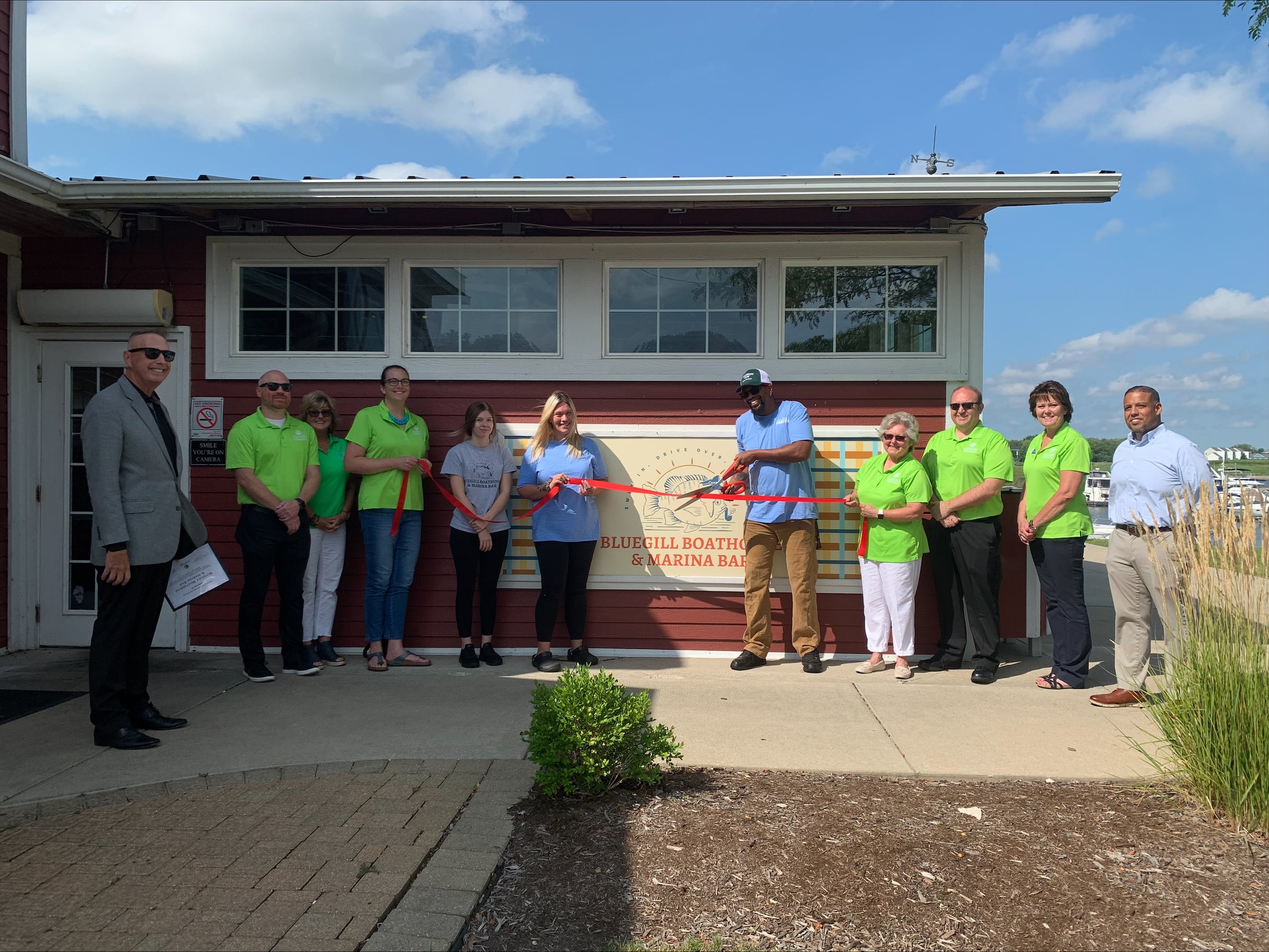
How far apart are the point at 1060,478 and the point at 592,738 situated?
Answer: 361cm

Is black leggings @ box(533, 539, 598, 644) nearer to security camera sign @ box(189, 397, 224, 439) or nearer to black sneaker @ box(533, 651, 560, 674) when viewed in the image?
black sneaker @ box(533, 651, 560, 674)

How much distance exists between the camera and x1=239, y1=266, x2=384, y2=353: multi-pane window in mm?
6543

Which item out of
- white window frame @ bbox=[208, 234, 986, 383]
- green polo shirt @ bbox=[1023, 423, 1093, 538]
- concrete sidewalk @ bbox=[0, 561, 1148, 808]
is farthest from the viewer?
white window frame @ bbox=[208, 234, 986, 383]

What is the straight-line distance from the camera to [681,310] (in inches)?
254

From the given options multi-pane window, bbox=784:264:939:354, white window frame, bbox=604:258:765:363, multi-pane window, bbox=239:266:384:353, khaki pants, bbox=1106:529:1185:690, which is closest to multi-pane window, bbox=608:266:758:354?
white window frame, bbox=604:258:765:363

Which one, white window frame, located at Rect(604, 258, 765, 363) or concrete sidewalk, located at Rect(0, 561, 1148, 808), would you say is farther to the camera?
white window frame, located at Rect(604, 258, 765, 363)

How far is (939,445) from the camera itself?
19.2 feet

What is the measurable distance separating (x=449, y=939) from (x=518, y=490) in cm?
367

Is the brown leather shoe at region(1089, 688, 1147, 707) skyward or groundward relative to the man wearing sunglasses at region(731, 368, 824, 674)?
groundward

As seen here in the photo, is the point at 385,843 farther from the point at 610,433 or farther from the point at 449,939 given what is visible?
the point at 610,433

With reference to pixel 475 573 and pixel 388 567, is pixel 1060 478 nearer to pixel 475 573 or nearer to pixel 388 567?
pixel 475 573

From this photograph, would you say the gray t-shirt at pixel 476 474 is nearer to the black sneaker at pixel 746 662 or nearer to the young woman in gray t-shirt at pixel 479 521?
the young woman in gray t-shirt at pixel 479 521

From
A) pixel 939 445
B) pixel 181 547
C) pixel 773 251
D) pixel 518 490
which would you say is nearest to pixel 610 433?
pixel 518 490

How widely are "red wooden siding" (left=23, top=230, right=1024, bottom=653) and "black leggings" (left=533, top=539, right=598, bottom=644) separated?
0.32m
